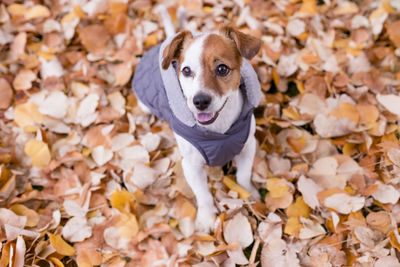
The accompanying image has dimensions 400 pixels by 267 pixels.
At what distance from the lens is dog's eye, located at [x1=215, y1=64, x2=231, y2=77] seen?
67.4 inches

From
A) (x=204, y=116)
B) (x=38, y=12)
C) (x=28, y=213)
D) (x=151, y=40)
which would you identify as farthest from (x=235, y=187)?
(x=38, y=12)

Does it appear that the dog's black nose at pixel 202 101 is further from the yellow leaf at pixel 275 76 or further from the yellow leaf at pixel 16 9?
the yellow leaf at pixel 16 9

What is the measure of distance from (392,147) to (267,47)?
1.25 m

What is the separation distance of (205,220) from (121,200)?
58cm

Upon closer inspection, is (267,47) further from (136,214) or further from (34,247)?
(34,247)

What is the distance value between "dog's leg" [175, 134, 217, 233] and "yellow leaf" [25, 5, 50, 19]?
6.75ft

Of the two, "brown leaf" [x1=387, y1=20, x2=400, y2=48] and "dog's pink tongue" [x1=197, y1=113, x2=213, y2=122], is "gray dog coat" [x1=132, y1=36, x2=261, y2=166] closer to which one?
"dog's pink tongue" [x1=197, y1=113, x2=213, y2=122]

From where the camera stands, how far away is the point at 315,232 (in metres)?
2.05

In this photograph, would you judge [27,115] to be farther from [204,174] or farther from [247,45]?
[247,45]

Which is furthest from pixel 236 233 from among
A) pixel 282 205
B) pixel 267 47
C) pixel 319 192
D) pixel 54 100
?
pixel 54 100

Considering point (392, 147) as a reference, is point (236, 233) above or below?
below

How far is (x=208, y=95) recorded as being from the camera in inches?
63.6

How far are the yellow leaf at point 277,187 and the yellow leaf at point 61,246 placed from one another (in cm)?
132

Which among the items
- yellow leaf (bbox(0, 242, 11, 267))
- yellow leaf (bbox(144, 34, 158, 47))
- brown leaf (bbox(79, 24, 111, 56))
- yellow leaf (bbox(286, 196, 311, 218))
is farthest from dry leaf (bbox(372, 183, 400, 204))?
brown leaf (bbox(79, 24, 111, 56))
